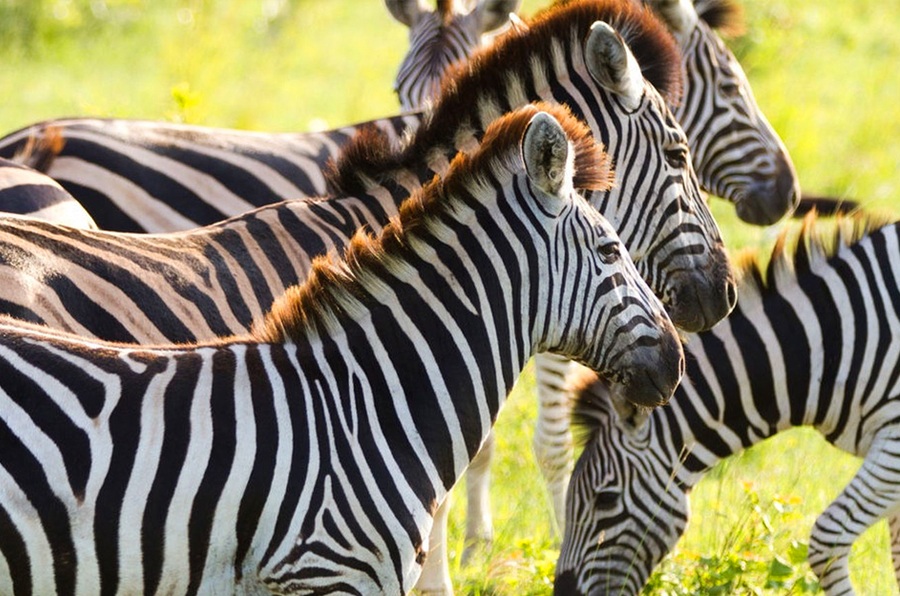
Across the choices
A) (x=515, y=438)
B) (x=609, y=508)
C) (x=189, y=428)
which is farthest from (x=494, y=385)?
(x=515, y=438)

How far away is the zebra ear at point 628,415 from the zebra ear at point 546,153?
1829 mm

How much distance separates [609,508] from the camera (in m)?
5.60

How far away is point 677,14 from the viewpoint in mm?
6992

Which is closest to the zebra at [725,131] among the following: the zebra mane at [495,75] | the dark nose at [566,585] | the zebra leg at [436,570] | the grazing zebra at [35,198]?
the zebra mane at [495,75]

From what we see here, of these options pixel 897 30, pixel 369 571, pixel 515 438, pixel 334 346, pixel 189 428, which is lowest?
pixel 369 571

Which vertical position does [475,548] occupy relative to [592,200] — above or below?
below

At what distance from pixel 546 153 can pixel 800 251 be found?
2.62 meters

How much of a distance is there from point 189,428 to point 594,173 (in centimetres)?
154

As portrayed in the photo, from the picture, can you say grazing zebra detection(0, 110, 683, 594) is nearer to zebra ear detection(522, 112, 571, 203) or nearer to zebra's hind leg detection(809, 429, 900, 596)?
zebra ear detection(522, 112, 571, 203)

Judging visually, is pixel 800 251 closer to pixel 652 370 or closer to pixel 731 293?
pixel 731 293

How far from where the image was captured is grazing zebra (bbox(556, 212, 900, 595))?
5555 mm

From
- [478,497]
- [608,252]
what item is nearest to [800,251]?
[478,497]

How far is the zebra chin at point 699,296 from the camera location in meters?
4.96

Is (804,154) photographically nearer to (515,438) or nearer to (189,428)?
(515,438)
